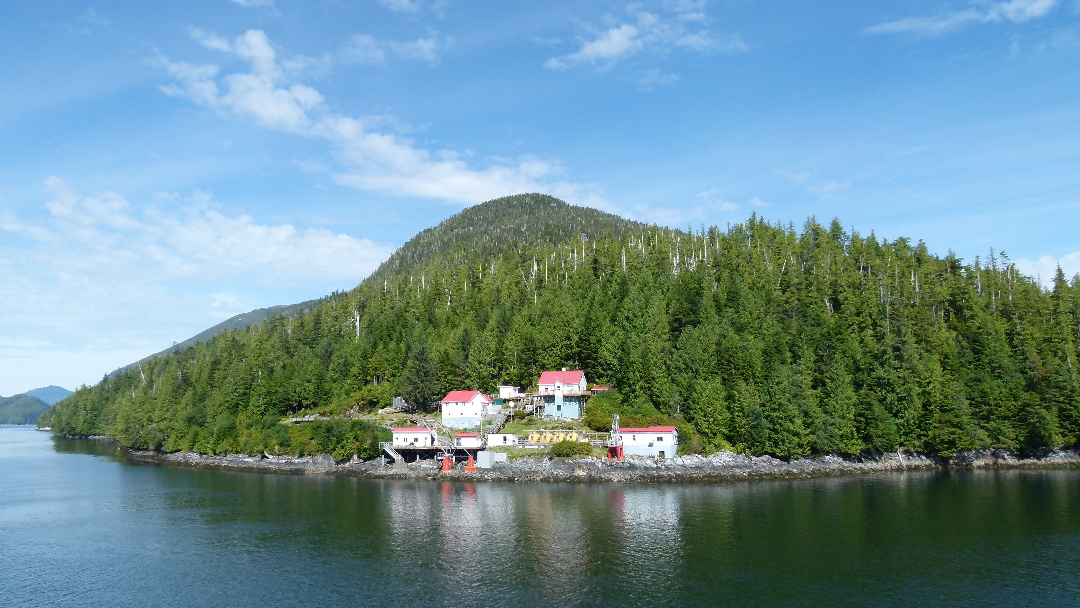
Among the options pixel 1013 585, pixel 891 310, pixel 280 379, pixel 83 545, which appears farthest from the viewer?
pixel 280 379

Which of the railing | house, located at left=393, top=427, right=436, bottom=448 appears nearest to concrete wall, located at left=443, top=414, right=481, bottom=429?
house, located at left=393, top=427, right=436, bottom=448

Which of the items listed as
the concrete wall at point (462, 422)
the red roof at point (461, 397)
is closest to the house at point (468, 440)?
the concrete wall at point (462, 422)

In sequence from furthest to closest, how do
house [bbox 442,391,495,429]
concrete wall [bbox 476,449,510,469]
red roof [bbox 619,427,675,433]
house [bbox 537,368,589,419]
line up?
house [bbox 537,368,589,419] → house [bbox 442,391,495,429] → concrete wall [bbox 476,449,510,469] → red roof [bbox 619,427,675,433]

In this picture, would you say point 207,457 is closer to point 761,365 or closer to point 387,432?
point 387,432

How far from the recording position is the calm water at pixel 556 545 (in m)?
32.0

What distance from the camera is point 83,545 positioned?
142 feet

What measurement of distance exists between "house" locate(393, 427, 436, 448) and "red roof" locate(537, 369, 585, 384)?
654 inches

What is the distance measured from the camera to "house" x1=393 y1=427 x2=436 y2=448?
76.7 m

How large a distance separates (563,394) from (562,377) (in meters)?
2.49

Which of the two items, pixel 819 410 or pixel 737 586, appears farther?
pixel 819 410

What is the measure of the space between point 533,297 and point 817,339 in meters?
48.2

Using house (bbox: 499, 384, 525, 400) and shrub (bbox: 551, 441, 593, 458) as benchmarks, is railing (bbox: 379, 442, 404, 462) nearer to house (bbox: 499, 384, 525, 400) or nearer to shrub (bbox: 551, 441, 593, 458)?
house (bbox: 499, 384, 525, 400)

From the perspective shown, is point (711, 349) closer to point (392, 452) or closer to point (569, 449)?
point (569, 449)

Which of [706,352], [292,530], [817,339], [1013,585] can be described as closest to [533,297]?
[706,352]
